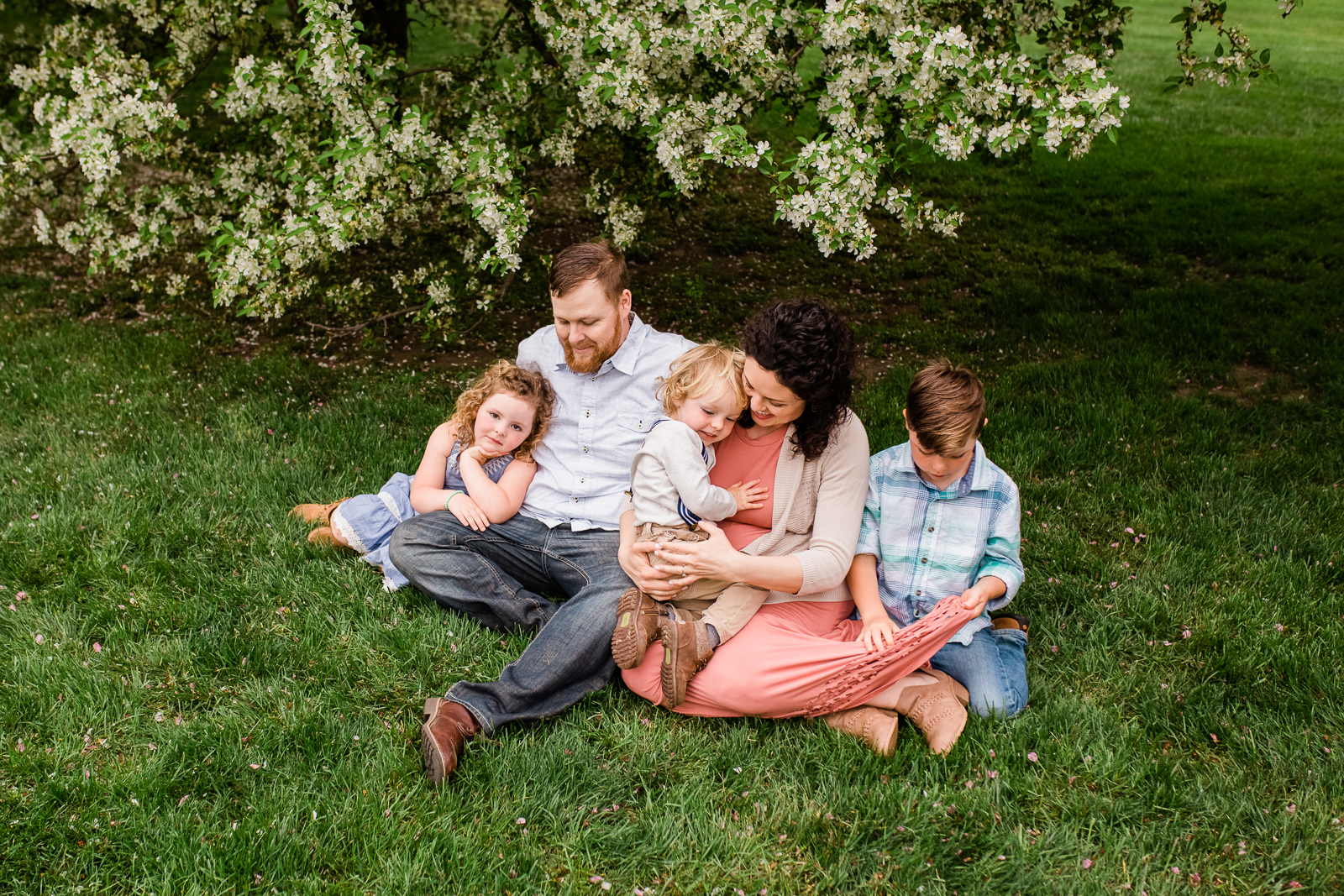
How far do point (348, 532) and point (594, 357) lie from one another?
1.45 m

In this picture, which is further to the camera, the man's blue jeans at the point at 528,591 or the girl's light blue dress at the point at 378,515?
the girl's light blue dress at the point at 378,515

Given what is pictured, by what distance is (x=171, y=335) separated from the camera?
696 centimetres

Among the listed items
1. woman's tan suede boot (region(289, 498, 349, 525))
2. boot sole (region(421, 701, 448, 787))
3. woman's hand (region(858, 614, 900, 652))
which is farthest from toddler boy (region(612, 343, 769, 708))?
woman's tan suede boot (region(289, 498, 349, 525))

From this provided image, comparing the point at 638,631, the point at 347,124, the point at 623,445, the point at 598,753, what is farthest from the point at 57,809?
the point at 347,124

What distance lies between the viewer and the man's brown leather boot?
304 cm

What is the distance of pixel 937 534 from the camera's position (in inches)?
141

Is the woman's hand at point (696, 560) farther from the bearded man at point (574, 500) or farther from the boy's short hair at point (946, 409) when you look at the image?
the boy's short hair at point (946, 409)

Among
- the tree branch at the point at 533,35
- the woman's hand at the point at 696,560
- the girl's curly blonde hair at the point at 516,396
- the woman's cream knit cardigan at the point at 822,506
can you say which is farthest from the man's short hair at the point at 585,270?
the tree branch at the point at 533,35

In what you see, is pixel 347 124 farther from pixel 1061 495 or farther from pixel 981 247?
pixel 981 247

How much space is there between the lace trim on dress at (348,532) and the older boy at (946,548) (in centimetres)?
224

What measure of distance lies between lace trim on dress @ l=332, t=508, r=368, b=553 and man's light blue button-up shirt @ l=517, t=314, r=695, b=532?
813mm

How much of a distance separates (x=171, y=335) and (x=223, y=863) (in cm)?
535

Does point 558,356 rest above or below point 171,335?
above

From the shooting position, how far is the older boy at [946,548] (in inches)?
133
